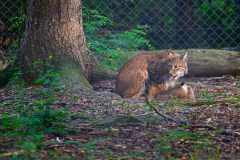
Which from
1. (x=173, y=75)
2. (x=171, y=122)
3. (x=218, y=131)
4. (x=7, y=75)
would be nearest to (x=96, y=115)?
(x=171, y=122)

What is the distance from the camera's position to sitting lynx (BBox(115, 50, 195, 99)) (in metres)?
4.52

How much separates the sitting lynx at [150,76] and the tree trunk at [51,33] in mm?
848

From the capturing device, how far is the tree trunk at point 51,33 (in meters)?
4.16

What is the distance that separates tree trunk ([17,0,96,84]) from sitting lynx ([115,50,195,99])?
848mm

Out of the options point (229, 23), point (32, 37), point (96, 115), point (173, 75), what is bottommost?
→ point (96, 115)

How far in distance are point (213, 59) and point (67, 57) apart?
11.3 feet

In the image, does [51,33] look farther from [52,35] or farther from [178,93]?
[178,93]

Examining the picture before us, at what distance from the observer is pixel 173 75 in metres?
4.50

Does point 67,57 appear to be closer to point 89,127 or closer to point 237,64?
point 89,127

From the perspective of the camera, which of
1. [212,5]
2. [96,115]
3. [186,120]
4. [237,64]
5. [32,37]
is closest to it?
[186,120]

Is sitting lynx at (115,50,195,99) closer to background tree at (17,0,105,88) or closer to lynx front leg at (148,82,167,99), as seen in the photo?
lynx front leg at (148,82,167,99)

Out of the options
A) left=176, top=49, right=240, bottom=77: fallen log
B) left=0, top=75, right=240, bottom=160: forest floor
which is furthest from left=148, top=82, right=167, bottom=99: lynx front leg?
left=176, top=49, right=240, bottom=77: fallen log

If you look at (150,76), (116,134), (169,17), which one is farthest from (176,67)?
(169,17)

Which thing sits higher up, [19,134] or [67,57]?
[67,57]
